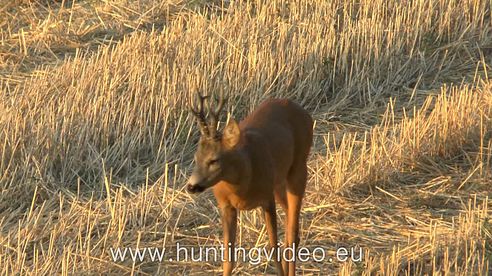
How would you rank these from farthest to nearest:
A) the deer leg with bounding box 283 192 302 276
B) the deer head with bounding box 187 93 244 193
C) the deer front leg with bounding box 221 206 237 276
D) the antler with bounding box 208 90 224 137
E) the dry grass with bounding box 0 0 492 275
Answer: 1. the dry grass with bounding box 0 0 492 275
2. the deer leg with bounding box 283 192 302 276
3. the deer front leg with bounding box 221 206 237 276
4. the deer head with bounding box 187 93 244 193
5. the antler with bounding box 208 90 224 137

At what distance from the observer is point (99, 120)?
891 cm

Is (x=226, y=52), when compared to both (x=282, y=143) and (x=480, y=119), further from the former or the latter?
(x=282, y=143)

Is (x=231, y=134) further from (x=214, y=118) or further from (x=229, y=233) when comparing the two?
(x=229, y=233)

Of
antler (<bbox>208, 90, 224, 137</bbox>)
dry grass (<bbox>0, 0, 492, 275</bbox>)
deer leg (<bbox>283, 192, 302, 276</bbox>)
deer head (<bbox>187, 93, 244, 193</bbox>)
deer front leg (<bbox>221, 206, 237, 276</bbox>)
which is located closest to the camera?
antler (<bbox>208, 90, 224, 137</bbox>)

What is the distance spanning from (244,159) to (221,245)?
146 centimetres

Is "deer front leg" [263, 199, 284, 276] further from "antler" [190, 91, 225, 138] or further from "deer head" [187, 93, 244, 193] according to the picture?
"antler" [190, 91, 225, 138]

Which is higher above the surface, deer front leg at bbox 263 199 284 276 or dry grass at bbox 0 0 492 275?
deer front leg at bbox 263 199 284 276

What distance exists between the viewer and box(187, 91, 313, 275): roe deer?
5.50 metres

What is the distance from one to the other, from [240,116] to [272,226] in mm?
3567

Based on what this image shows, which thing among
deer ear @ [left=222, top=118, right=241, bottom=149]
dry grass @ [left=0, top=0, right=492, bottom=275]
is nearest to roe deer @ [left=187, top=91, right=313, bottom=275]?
deer ear @ [left=222, top=118, right=241, bottom=149]

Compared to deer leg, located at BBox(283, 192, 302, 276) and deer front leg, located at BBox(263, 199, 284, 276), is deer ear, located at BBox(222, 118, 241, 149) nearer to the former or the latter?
deer front leg, located at BBox(263, 199, 284, 276)

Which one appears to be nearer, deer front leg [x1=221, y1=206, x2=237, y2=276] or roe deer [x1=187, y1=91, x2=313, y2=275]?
roe deer [x1=187, y1=91, x2=313, y2=275]

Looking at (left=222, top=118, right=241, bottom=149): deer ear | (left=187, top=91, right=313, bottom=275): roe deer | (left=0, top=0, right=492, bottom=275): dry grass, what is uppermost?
(left=222, top=118, right=241, bottom=149): deer ear

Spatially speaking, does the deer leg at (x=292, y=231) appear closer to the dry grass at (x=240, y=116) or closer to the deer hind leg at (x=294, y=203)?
the deer hind leg at (x=294, y=203)
